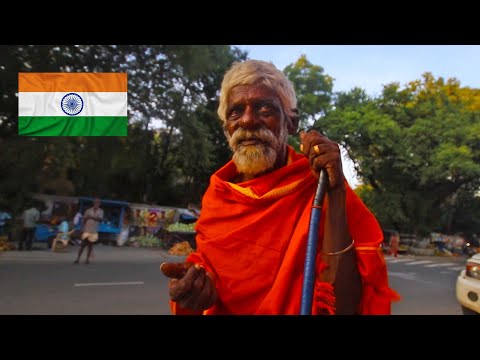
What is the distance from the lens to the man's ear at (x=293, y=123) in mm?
1567

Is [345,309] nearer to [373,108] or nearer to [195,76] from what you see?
[195,76]

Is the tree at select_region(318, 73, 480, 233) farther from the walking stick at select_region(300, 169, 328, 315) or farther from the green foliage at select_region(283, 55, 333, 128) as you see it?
the walking stick at select_region(300, 169, 328, 315)

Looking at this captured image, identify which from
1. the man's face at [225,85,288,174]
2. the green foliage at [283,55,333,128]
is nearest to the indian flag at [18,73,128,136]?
the man's face at [225,85,288,174]

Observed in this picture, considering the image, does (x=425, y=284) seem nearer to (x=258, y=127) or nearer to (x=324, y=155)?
(x=258, y=127)

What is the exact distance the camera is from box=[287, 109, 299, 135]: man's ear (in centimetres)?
157

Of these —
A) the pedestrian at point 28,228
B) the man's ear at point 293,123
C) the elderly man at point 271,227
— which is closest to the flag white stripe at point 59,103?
the elderly man at point 271,227

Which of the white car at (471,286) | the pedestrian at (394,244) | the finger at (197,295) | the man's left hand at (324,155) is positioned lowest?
the pedestrian at (394,244)

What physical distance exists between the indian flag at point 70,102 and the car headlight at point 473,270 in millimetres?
3636

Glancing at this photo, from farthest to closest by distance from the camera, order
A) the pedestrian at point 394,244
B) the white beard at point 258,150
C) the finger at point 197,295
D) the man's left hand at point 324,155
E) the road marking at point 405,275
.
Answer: the pedestrian at point 394,244
the road marking at point 405,275
the white beard at point 258,150
the finger at point 197,295
the man's left hand at point 324,155

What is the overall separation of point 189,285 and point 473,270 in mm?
3604

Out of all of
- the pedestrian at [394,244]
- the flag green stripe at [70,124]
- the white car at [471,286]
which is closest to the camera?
the flag green stripe at [70,124]

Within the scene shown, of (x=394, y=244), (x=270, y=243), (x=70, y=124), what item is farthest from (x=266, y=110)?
(x=394, y=244)

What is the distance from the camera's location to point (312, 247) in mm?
1245

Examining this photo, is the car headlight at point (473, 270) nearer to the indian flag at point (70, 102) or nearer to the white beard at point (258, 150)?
the white beard at point (258, 150)
